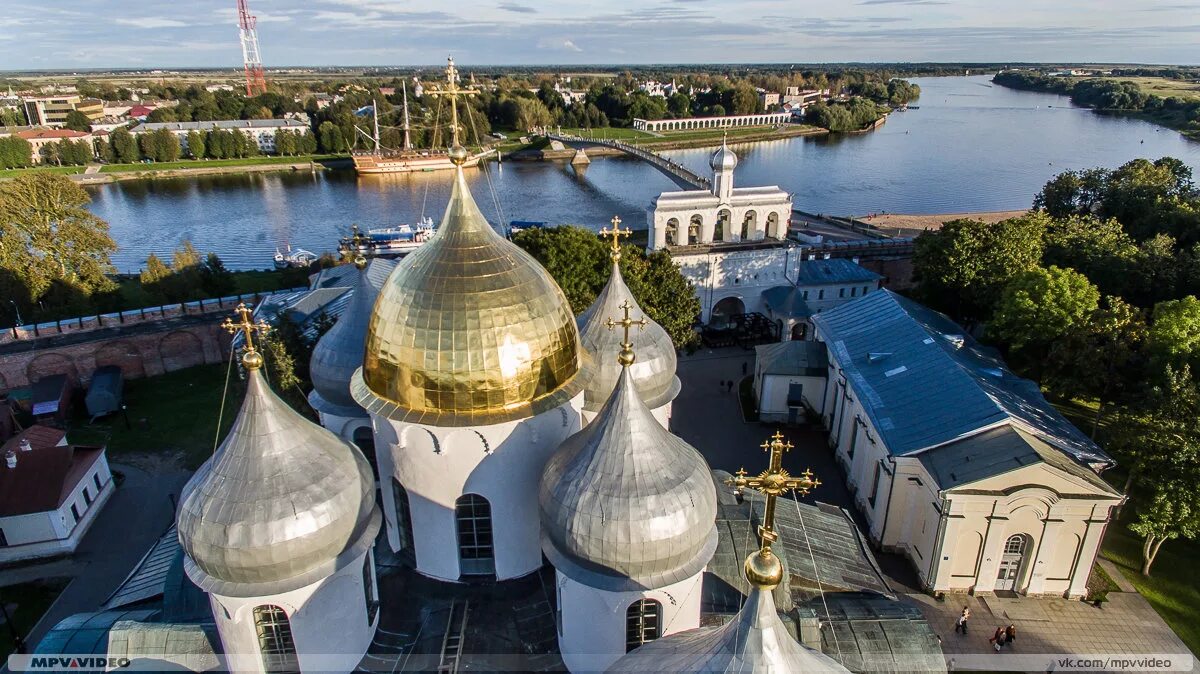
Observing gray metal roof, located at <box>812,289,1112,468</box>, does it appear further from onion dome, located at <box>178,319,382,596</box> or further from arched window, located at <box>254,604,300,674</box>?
arched window, located at <box>254,604,300,674</box>

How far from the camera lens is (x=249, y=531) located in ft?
30.5

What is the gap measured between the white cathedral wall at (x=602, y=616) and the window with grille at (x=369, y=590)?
306 cm

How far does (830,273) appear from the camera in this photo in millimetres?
35281

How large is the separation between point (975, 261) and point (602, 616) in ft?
84.1

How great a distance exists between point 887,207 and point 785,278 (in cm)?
3749

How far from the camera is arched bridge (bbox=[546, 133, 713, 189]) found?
2549 inches

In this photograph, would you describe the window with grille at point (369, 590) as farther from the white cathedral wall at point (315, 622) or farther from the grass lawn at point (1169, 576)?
the grass lawn at point (1169, 576)

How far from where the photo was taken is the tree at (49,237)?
32438 millimetres

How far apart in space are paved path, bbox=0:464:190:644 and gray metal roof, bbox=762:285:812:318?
2458 centimetres

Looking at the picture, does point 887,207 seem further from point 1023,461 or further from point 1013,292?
point 1023,461

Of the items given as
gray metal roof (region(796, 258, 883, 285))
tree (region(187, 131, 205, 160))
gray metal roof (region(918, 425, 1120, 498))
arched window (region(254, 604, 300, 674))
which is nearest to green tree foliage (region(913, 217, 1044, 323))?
gray metal roof (region(796, 258, 883, 285))

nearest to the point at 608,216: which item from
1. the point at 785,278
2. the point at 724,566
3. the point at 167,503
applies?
the point at 785,278

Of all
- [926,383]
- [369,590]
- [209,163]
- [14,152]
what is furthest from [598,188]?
[369,590]

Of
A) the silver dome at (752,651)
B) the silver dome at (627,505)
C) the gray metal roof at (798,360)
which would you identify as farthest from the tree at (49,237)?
the silver dome at (752,651)
